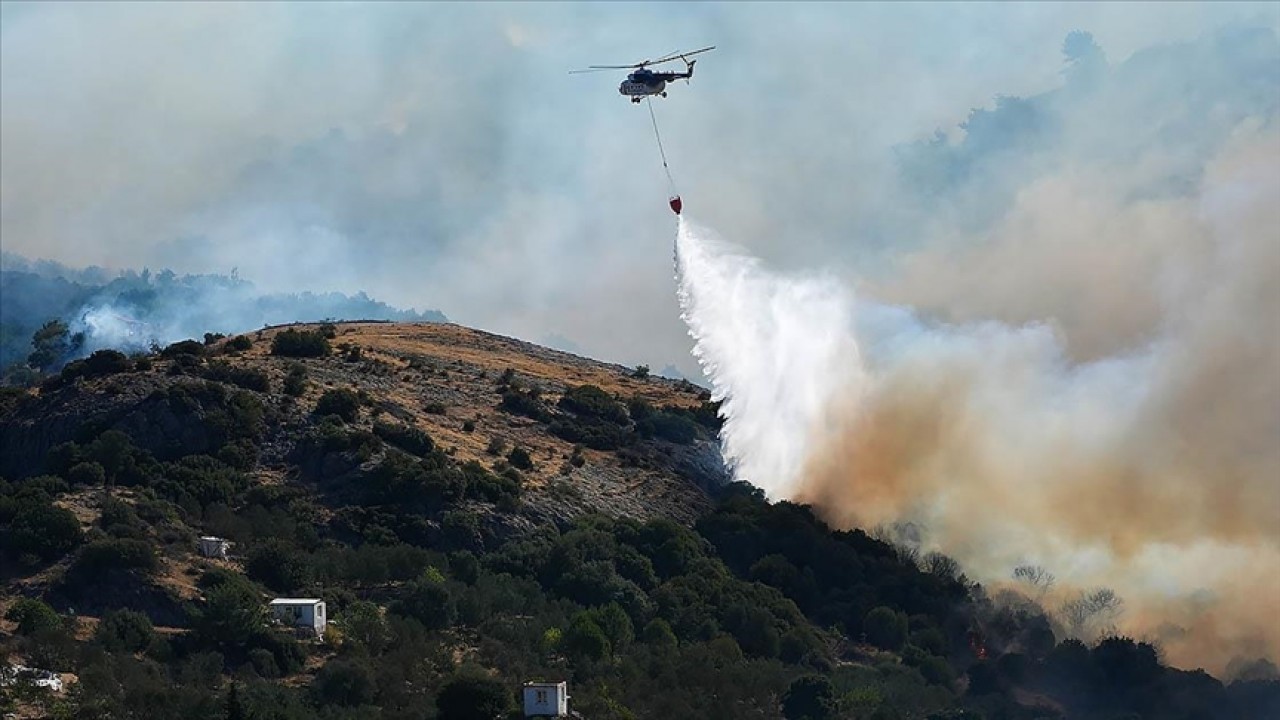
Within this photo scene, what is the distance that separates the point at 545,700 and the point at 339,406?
46.2 metres

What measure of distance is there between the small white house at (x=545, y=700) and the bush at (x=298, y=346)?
206 ft

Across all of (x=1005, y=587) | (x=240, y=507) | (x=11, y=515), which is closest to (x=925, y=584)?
(x=1005, y=587)

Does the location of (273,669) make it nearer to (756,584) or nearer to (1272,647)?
(756,584)

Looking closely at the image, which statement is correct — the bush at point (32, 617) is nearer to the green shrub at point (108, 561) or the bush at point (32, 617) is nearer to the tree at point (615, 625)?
the green shrub at point (108, 561)

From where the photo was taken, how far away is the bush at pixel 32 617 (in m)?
127

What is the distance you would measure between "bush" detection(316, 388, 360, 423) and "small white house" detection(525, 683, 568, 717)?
148 feet

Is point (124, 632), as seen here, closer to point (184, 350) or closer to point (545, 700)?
point (545, 700)

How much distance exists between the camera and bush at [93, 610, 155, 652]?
416 ft

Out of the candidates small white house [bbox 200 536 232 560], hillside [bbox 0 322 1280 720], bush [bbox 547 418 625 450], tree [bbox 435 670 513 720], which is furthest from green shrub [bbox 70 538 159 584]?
bush [bbox 547 418 625 450]

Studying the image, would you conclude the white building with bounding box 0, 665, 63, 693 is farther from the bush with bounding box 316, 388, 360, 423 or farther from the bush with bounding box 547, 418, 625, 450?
the bush with bounding box 547, 418, 625, 450

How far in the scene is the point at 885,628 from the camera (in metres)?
153

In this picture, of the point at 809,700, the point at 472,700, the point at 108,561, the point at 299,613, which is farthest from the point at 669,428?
the point at 472,700

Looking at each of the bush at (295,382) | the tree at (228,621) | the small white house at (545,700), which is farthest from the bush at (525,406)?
the small white house at (545,700)

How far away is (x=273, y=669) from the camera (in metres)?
129
